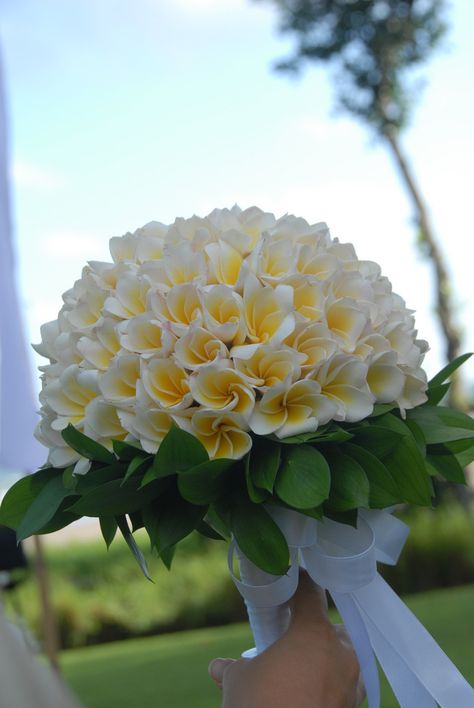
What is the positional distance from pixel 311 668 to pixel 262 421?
335 mm

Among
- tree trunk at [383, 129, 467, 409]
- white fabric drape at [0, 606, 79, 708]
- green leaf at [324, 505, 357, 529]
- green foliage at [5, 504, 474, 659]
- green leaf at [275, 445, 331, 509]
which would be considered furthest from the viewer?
tree trunk at [383, 129, 467, 409]

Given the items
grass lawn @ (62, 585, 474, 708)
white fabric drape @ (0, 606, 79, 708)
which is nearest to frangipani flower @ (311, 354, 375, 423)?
white fabric drape @ (0, 606, 79, 708)

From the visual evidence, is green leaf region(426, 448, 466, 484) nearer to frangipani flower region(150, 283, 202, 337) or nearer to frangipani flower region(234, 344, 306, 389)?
frangipani flower region(234, 344, 306, 389)

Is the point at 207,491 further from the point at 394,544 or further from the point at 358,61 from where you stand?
the point at 358,61

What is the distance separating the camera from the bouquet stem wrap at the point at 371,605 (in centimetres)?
112

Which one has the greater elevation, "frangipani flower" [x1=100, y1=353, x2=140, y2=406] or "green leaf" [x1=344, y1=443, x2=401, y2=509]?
"frangipani flower" [x1=100, y1=353, x2=140, y2=406]

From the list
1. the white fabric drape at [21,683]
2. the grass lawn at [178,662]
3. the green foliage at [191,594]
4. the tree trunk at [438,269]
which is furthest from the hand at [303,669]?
the tree trunk at [438,269]

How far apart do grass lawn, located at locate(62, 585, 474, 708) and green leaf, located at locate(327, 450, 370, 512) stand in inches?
163

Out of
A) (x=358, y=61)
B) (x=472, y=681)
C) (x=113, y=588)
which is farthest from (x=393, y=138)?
(x=472, y=681)

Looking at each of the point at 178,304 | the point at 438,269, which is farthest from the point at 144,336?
the point at 438,269

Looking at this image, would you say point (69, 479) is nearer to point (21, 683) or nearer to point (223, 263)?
point (223, 263)

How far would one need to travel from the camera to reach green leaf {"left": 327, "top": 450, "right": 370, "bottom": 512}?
1.00 m

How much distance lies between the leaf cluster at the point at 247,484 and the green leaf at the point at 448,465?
8cm

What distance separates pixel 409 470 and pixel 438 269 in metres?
10.0
